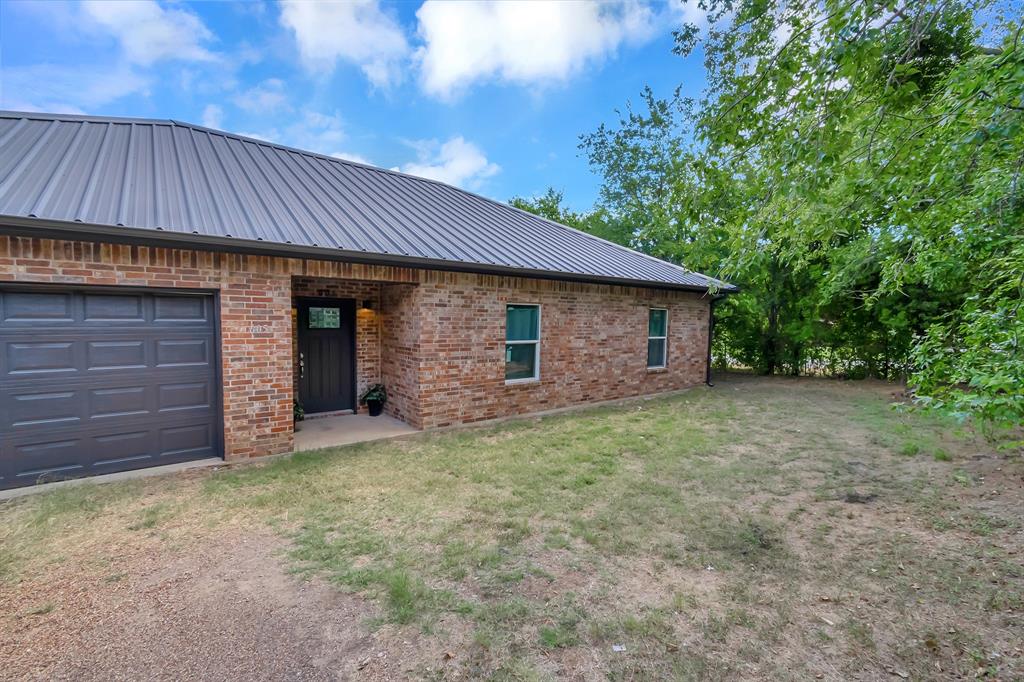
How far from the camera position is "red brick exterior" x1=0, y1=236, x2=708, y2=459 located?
16.5 feet

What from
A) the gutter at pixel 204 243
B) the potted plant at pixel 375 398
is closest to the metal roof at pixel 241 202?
the gutter at pixel 204 243

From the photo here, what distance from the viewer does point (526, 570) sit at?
3221 mm

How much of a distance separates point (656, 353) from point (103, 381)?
10432 mm

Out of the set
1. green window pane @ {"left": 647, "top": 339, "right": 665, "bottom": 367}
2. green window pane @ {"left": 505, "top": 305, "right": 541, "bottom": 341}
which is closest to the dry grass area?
green window pane @ {"left": 505, "top": 305, "right": 541, "bottom": 341}

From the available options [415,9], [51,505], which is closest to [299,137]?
[415,9]

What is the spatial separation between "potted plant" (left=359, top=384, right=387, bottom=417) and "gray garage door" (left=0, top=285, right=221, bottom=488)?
2760 millimetres

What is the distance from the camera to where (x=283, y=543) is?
11.9ft

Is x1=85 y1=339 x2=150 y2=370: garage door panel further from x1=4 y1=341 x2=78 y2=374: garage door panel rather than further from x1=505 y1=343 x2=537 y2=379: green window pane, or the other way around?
x1=505 y1=343 x2=537 y2=379: green window pane

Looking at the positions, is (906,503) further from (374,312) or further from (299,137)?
(299,137)

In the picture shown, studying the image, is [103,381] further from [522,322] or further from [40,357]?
[522,322]

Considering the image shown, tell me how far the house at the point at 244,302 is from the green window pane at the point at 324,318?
0.03 metres

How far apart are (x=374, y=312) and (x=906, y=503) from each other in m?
8.00

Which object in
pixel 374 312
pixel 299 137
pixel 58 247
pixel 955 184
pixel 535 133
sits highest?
pixel 535 133

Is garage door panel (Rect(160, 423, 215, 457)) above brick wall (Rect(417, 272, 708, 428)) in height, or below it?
below
